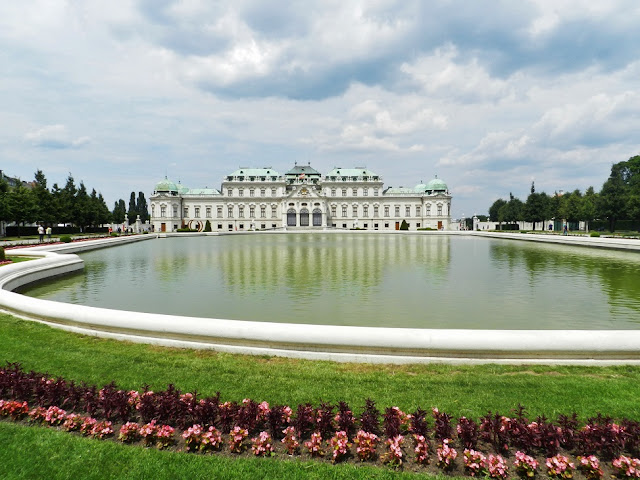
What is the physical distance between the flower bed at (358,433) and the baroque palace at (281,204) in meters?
91.1

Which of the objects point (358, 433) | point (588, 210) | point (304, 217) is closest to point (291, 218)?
point (304, 217)

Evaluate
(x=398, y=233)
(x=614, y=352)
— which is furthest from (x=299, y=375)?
(x=398, y=233)

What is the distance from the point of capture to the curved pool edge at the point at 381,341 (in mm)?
6633

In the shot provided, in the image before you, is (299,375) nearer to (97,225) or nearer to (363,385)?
(363,385)

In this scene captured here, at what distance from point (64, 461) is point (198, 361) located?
108 inches

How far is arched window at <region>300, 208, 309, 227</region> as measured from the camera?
91.2 metres

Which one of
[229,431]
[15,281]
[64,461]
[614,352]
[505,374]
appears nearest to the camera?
[64,461]

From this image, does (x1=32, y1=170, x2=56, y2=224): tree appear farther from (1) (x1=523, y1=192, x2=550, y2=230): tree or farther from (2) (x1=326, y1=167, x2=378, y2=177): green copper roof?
(1) (x1=523, y1=192, x2=550, y2=230): tree

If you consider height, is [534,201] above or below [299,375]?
above

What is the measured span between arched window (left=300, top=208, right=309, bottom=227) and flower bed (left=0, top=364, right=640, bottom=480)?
86563mm

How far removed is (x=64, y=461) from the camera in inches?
159

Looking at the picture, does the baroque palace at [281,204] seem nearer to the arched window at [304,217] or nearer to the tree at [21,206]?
the arched window at [304,217]

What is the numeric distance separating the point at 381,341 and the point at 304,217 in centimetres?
8526

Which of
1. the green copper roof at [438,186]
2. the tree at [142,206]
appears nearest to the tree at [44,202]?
the tree at [142,206]
